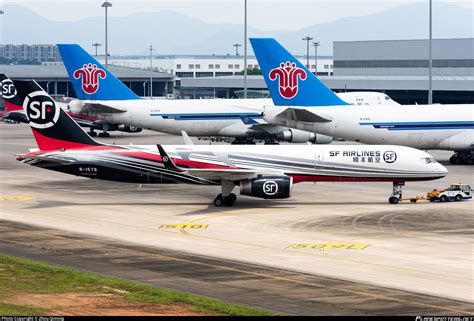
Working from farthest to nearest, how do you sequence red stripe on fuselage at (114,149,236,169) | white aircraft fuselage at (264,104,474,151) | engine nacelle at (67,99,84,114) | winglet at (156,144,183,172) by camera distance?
1. engine nacelle at (67,99,84,114)
2. white aircraft fuselage at (264,104,474,151)
3. red stripe on fuselage at (114,149,236,169)
4. winglet at (156,144,183,172)

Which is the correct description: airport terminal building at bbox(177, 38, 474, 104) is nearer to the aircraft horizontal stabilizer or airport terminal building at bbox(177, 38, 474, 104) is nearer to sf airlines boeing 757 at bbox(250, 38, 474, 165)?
sf airlines boeing 757 at bbox(250, 38, 474, 165)

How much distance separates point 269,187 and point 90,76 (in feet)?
163

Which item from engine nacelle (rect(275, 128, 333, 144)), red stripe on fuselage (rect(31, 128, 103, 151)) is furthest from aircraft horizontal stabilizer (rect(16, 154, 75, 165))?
engine nacelle (rect(275, 128, 333, 144))

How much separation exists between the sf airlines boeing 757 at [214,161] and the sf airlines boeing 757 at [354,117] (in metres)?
21.0

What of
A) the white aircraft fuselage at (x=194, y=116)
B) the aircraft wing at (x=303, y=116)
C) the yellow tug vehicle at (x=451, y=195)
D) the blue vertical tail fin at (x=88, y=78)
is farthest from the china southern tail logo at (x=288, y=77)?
the blue vertical tail fin at (x=88, y=78)

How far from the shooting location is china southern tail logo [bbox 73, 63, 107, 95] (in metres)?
101

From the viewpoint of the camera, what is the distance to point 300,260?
134ft

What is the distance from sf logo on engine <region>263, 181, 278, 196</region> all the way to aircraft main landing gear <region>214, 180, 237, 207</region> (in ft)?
7.98

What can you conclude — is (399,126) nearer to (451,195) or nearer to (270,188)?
(451,195)

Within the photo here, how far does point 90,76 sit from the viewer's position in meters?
102

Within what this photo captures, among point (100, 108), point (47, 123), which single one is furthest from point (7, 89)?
point (47, 123)

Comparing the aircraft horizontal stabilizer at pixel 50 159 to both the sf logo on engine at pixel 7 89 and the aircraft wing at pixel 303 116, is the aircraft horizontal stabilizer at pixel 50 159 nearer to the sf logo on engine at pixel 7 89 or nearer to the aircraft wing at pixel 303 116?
the aircraft wing at pixel 303 116

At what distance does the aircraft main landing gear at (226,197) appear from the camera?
5769 centimetres

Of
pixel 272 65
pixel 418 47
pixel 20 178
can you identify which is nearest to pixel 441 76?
pixel 418 47
